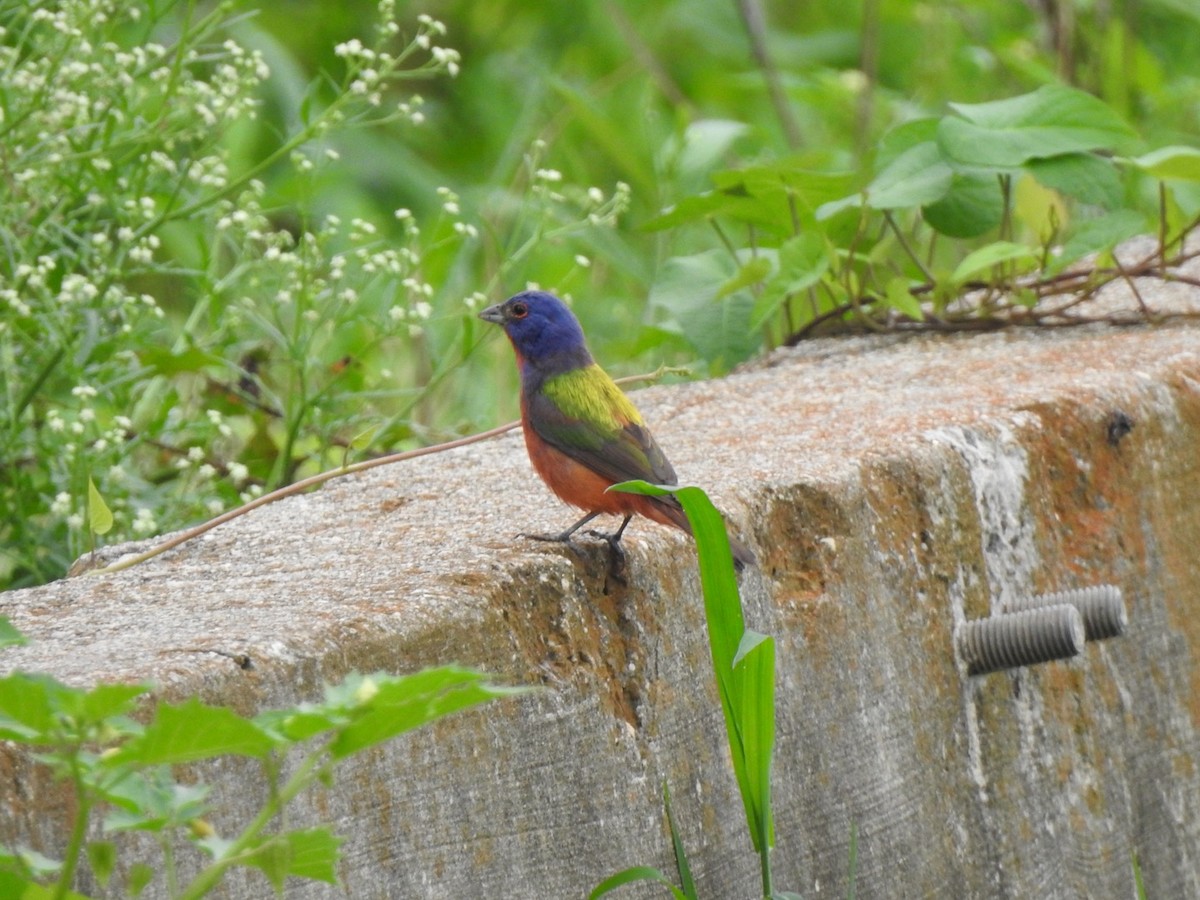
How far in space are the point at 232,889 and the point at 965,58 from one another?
5.78 metres

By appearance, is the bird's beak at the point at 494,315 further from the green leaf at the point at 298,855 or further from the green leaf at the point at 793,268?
the green leaf at the point at 298,855

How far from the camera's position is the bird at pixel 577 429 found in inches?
87.4

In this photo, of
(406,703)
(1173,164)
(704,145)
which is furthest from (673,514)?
(704,145)

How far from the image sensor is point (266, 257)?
314cm

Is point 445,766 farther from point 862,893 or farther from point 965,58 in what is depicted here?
point 965,58

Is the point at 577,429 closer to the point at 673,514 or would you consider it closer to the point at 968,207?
the point at 673,514

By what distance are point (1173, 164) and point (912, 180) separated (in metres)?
0.55

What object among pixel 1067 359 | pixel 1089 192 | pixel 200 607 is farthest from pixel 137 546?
pixel 1089 192

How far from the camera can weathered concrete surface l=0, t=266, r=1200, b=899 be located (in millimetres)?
1707

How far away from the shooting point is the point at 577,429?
8.17ft

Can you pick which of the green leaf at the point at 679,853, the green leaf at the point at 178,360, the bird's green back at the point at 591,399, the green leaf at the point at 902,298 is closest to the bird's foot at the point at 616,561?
the green leaf at the point at 679,853

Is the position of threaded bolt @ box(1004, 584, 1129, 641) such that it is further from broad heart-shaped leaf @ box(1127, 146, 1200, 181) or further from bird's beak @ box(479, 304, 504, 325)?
broad heart-shaped leaf @ box(1127, 146, 1200, 181)

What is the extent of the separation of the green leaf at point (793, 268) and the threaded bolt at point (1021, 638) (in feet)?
4.01

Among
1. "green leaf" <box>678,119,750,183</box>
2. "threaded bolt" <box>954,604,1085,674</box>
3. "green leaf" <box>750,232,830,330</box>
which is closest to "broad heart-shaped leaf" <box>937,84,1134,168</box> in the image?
"green leaf" <box>750,232,830,330</box>
